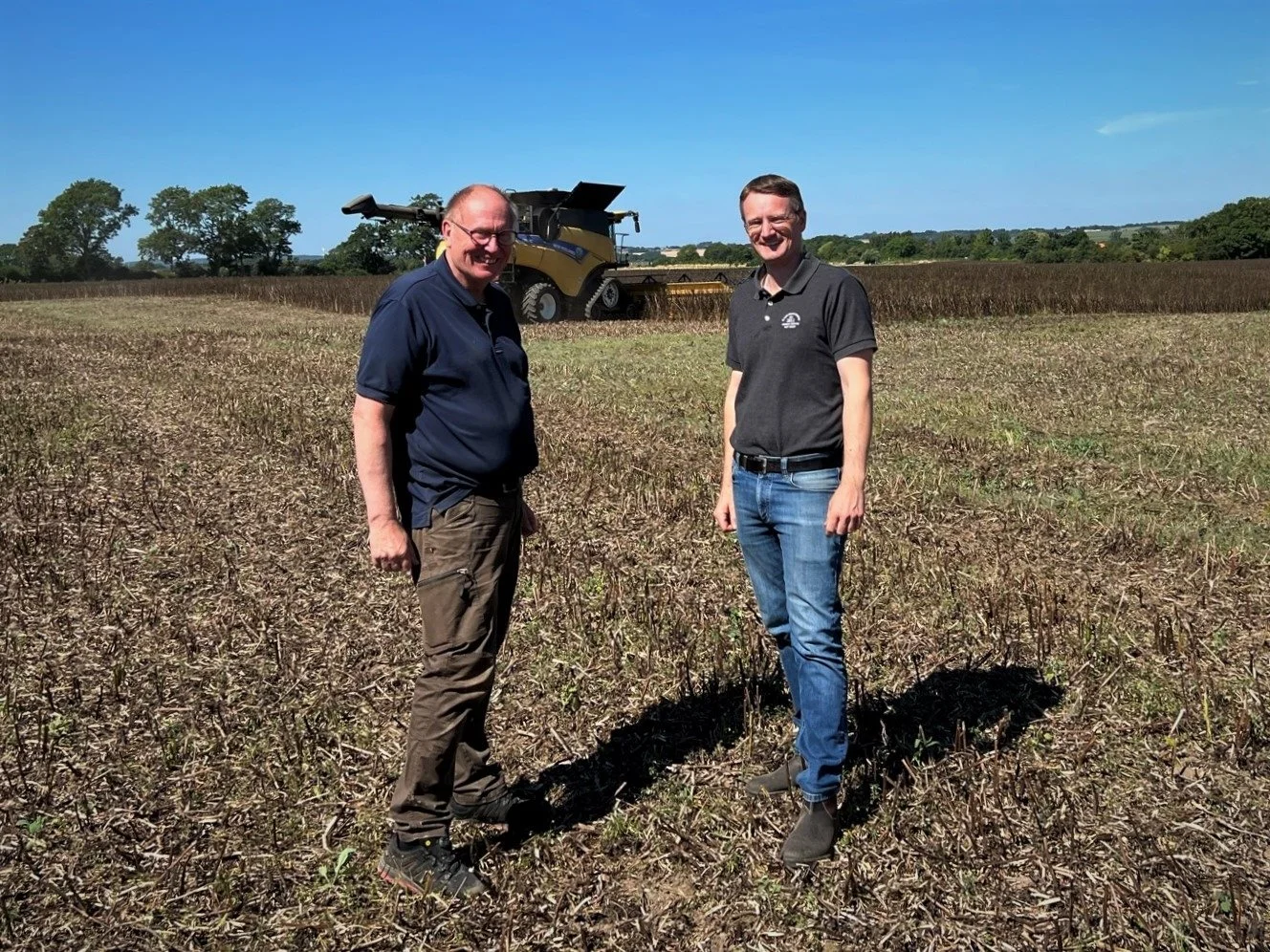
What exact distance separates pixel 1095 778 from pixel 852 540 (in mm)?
2811

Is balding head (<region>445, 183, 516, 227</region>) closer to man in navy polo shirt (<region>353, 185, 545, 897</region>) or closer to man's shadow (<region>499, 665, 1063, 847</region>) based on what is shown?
man in navy polo shirt (<region>353, 185, 545, 897</region>)

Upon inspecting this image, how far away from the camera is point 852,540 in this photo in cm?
652

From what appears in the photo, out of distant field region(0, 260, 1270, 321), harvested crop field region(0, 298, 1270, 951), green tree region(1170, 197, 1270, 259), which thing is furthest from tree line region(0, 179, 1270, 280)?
harvested crop field region(0, 298, 1270, 951)

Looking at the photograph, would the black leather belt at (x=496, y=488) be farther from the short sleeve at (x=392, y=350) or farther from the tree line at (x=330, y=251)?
the tree line at (x=330, y=251)

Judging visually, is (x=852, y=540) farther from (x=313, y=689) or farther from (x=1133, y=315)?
(x=1133, y=315)

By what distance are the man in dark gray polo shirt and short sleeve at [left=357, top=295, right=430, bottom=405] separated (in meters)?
1.05

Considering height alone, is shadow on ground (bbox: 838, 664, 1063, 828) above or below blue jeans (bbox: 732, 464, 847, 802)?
below

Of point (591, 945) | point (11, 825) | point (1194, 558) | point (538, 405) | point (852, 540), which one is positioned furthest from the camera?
point (538, 405)

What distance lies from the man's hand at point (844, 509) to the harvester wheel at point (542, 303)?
1977 centimetres

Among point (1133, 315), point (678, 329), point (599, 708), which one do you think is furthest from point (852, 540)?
point (1133, 315)

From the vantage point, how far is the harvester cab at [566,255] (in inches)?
866

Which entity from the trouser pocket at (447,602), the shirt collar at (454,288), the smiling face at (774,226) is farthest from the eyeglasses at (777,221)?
the trouser pocket at (447,602)

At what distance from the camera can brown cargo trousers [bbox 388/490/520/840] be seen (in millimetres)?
3154

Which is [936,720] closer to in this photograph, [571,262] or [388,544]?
[388,544]
